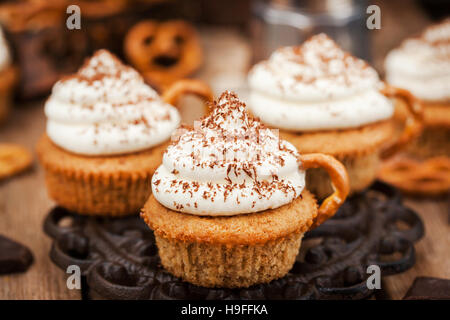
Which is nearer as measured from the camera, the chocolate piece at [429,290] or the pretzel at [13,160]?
the chocolate piece at [429,290]

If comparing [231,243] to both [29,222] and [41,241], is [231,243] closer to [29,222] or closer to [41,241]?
[41,241]

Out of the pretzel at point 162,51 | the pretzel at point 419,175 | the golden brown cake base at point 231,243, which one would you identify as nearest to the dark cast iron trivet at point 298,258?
the golden brown cake base at point 231,243

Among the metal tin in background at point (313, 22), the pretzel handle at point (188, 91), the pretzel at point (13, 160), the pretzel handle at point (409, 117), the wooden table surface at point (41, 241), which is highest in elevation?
the metal tin in background at point (313, 22)

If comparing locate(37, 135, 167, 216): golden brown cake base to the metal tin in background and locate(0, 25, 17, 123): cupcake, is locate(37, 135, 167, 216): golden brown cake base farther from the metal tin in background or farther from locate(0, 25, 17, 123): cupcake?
the metal tin in background

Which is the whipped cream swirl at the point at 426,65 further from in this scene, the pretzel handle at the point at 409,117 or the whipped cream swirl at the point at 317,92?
the whipped cream swirl at the point at 317,92

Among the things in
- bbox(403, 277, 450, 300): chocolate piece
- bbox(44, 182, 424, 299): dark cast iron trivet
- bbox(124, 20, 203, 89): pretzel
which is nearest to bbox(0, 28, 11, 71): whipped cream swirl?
bbox(124, 20, 203, 89): pretzel
